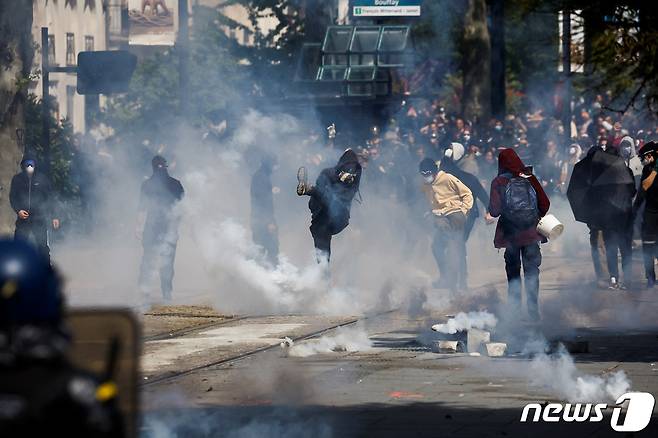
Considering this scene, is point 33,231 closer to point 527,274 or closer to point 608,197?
point 608,197

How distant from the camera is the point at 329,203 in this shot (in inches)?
630

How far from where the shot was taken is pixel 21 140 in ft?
65.8

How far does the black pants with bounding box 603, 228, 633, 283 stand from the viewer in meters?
17.1

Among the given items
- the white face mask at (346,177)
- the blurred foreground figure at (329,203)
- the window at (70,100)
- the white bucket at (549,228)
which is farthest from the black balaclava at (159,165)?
the window at (70,100)

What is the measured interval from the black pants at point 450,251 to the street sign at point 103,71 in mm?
4686

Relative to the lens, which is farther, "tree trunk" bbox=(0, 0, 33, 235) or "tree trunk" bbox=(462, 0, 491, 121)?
"tree trunk" bbox=(462, 0, 491, 121)

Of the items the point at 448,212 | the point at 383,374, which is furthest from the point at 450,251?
the point at 383,374

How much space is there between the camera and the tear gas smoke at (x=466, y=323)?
11852mm

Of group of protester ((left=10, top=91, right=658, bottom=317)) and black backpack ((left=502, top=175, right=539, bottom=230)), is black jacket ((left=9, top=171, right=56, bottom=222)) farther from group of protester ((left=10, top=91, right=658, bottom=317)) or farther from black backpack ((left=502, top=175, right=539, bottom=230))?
black backpack ((left=502, top=175, right=539, bottom=230))

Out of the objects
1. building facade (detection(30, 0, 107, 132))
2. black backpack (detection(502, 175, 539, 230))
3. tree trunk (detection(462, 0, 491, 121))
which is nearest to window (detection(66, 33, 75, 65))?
building facade (detection(30, 0, 107, 132))

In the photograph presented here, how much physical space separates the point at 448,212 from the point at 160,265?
3201mm

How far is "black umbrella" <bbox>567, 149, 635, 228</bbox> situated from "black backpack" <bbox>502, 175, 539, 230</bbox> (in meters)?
3.53

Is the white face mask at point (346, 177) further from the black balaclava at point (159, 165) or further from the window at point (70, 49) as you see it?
the window at point (70, 49)

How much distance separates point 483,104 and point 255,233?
469 inches
